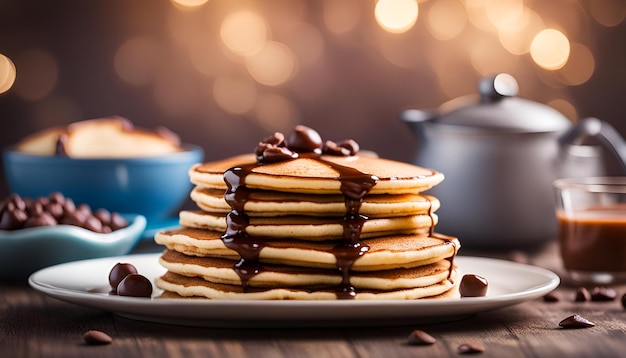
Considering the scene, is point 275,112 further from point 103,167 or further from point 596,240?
point 596,240

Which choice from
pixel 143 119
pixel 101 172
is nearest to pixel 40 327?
pixel 101 172

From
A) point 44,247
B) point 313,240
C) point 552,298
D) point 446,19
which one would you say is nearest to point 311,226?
point 313,240

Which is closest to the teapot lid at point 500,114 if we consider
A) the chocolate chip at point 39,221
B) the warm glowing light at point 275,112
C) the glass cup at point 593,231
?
the glass cup at point 593,231

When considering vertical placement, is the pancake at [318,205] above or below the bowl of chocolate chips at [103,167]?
above

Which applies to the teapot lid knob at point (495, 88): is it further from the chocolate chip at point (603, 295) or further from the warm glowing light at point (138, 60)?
the warm glowing light at point (138, 60)

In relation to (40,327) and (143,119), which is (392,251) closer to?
(40,327)

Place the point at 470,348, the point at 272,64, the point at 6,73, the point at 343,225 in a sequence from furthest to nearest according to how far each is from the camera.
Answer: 1. the point at 272,64
2. the point at 6,73
3. the point at 343,225
4. the point at 470,348

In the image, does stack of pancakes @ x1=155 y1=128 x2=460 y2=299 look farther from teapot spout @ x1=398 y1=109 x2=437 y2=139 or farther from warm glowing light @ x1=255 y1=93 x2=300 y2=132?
warm glowing light @ x1=255 y1=93 x2=300 y2=132
